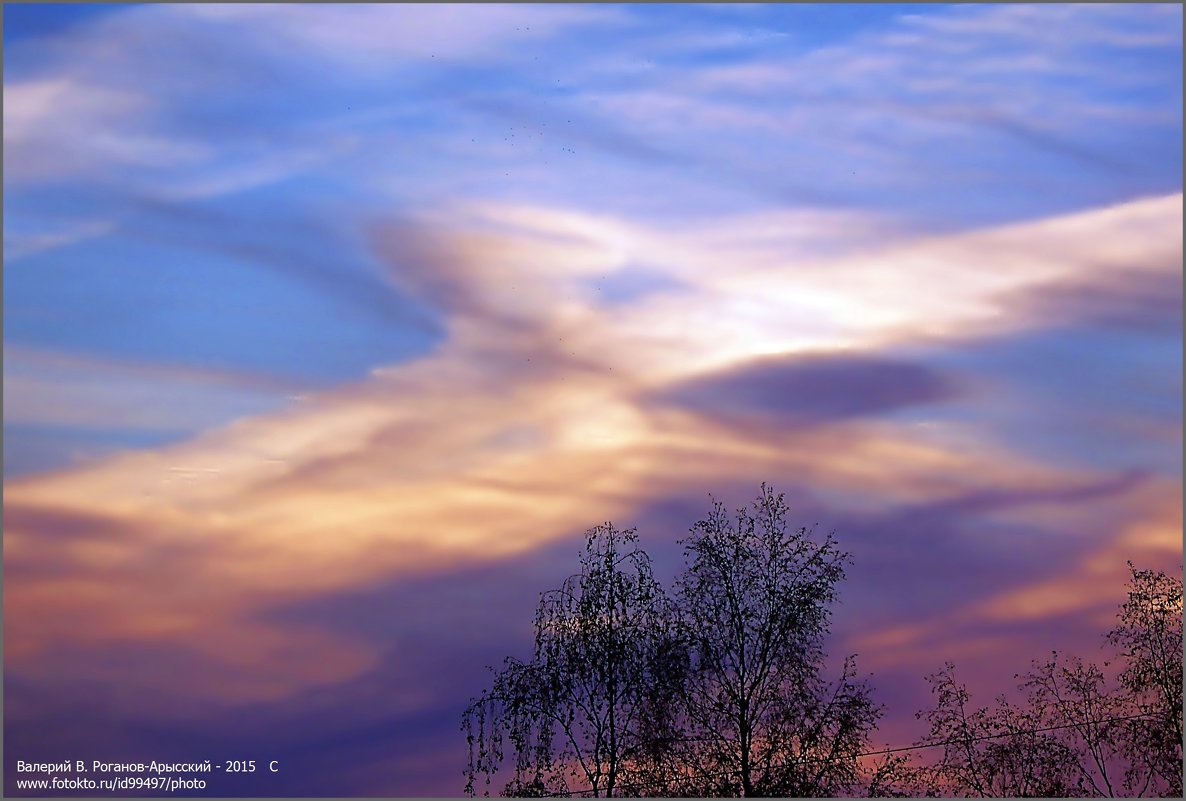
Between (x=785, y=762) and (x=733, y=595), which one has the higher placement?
(x=733, y=595)

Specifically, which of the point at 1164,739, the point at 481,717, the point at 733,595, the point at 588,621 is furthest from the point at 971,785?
the point at 481,717

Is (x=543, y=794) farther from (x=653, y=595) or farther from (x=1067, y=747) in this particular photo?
(x=1067, y=747)

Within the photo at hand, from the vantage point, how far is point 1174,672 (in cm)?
3891

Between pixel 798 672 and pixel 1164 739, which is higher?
pixel 798 672

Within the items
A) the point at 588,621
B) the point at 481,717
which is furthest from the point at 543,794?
the point at 588,621

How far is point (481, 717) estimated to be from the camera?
37.4 meters

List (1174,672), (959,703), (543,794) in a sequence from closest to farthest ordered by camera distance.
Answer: (543,794), (1174,672), (959,703)

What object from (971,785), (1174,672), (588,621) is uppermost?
(588,621)

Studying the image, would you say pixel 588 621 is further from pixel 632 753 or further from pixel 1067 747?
pixel 1067 747

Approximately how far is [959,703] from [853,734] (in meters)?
6.98

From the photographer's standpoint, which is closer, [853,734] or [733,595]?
[853,734]

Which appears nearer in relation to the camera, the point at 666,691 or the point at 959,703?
the point at 666,691

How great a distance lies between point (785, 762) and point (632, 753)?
4494 mm

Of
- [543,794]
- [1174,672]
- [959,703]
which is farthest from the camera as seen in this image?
[959,703]
